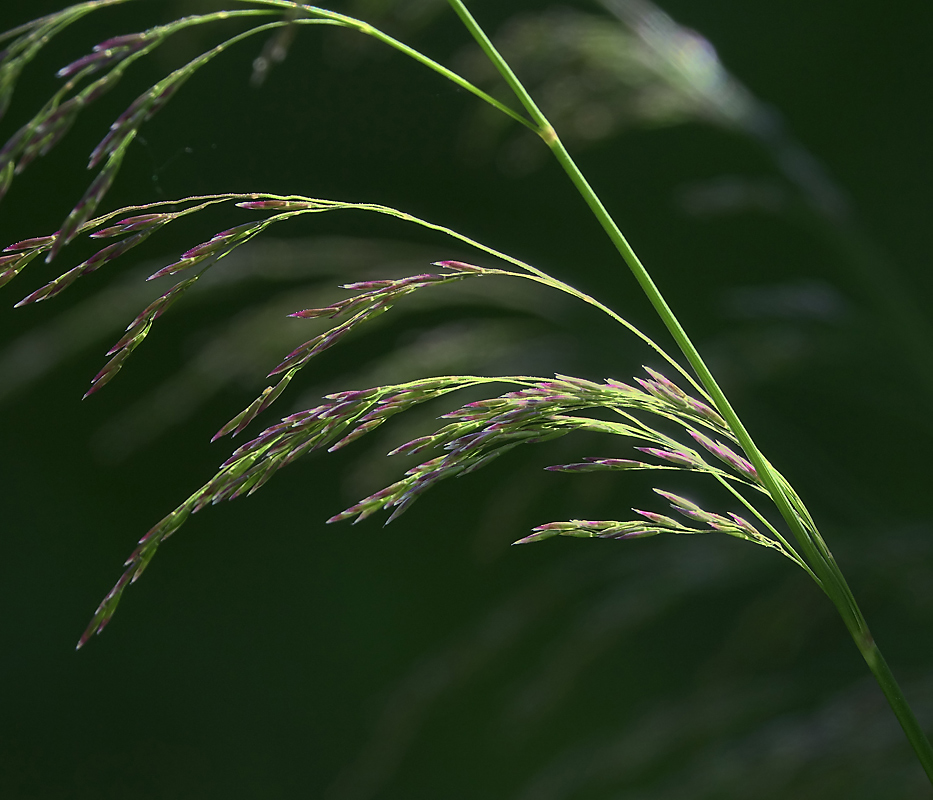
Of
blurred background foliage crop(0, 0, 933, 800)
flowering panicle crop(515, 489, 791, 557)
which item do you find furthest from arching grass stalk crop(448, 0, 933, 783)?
blurred background foliage crop(0, 0, 933, 800)

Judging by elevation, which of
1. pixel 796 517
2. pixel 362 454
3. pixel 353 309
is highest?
pixel 353 309

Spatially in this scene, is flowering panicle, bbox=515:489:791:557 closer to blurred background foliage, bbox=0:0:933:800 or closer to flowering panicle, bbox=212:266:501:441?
flowering panicle, bbox=212:266:501:441

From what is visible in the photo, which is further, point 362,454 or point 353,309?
point 362,454

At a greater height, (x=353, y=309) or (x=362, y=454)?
(x=353, y=309)

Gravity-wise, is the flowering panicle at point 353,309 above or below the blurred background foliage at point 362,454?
above

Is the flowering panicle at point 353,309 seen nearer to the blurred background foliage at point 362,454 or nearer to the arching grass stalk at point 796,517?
the arching grass stalk at point 796,517

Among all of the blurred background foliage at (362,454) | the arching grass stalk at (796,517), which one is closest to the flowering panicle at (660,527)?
the arching grass stalk at (796,517)

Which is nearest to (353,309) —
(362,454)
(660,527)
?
(660,527)

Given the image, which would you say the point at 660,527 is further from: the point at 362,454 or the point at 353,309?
the point at 362,454

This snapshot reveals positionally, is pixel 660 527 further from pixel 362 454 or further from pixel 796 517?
pixel 362 454

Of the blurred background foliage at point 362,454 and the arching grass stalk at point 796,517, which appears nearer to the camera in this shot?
the arching grass stalk at point 796,517

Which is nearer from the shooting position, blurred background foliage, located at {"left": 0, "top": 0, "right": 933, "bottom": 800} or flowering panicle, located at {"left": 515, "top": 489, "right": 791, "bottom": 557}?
flowering panicle, located at {"left": 515, "top": 489, "right": 791, "bottom": 557}

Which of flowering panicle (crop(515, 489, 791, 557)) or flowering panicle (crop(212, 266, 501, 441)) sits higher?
flowering panicle (crop(212, 266, 501, 441))
